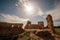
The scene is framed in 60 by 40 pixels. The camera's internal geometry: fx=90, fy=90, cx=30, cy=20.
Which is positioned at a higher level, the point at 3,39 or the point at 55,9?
the point at 55,9

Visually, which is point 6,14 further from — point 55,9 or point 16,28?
point 55,9

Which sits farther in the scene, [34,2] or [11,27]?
[11,27]

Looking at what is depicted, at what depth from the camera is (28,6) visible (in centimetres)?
612

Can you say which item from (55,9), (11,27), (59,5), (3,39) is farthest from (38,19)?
(3,39)

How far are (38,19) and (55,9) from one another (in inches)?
54.1

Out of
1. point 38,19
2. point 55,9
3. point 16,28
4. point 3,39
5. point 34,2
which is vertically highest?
point 34,2

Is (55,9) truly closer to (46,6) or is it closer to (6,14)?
(46,6)

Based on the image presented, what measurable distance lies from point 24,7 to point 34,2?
768 mm

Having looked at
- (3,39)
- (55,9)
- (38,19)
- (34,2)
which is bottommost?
(3,39)

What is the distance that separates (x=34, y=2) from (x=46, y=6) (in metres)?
0.90

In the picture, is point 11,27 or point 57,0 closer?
point 57,0

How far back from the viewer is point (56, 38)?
6.35 metres

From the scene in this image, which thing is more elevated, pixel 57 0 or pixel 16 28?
pixel 57 0

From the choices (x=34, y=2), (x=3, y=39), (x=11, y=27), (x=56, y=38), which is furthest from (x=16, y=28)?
(x=56, y=38)
